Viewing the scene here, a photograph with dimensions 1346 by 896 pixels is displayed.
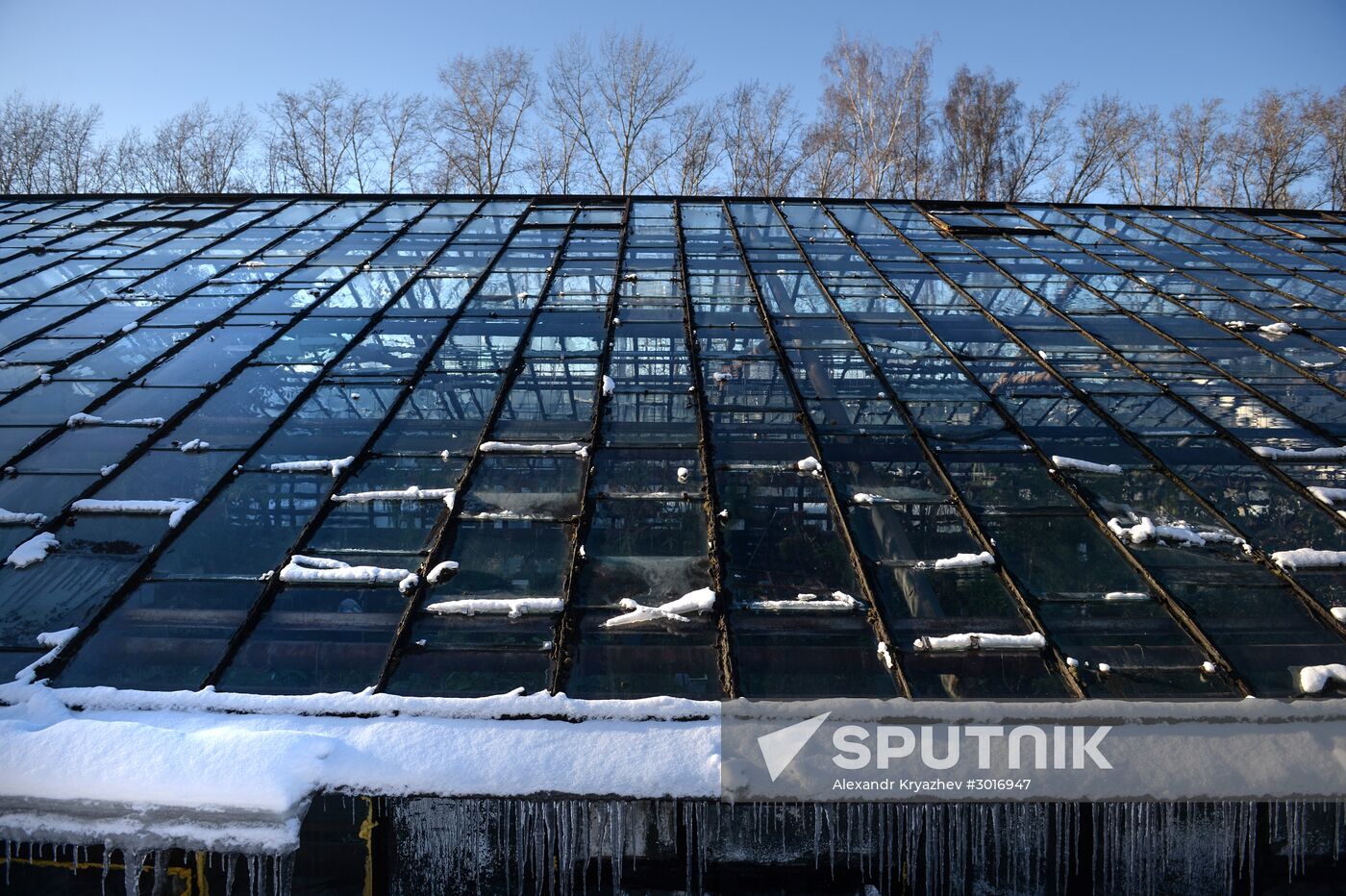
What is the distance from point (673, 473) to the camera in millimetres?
5676

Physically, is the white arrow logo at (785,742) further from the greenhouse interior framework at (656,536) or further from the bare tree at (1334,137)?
the bare tree at (1334,137)

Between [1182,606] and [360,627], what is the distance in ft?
15.6

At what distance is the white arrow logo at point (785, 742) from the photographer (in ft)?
11.9

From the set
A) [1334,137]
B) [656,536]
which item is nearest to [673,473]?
[656,536]

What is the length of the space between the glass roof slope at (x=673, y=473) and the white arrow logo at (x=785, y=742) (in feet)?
0.81

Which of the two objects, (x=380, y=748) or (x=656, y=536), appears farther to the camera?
(x=656, y=536)

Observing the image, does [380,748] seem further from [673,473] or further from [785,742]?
[673,473]

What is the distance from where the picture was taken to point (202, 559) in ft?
16.2

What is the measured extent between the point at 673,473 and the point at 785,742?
2370 millimetres

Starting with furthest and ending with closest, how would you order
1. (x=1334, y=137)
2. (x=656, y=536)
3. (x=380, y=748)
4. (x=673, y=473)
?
1. (x=1334, y=137)
2. (x=673, y=473)
3. (x=656, y=536)
4. (x=380, y=748)

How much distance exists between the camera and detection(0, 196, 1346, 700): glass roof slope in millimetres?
4285

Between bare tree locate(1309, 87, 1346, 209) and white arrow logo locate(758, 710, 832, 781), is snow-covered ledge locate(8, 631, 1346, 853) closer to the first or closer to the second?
white arrow logo locate(758, 710, 832, 781)

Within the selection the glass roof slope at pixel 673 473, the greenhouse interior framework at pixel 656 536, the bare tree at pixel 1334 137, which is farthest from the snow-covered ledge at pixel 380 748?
the bare tree at pixel 1334 137

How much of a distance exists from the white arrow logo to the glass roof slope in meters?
0.25
